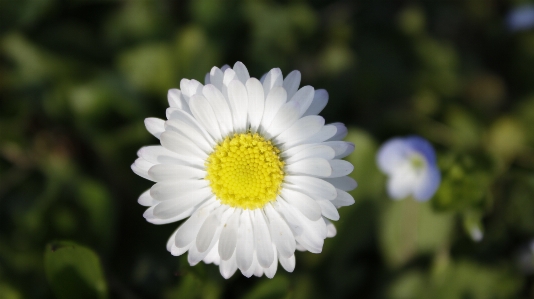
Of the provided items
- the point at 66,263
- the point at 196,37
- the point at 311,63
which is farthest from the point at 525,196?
the point at 66,263

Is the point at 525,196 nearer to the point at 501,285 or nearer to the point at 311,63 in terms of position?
the point at 501,285

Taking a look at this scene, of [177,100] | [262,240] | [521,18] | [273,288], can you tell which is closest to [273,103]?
[177,100]

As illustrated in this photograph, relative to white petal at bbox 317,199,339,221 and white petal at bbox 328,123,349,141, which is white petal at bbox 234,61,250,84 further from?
white petal at bbox 317,199,339,221

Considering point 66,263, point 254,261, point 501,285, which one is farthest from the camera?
point 501,285

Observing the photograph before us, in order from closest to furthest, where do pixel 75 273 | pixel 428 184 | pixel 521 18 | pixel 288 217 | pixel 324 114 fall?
pixel 288 217
pixel 75 273
pixel 428 184
pixel 324 114
pixel 521 18

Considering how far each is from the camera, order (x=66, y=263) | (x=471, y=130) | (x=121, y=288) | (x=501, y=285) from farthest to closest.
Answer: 1. (x=471, y=130)
2. (x=501, y=285)
3. (x=121, y=288)
4. (x=66, y=263)

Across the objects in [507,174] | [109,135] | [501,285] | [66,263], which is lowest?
[66,263]

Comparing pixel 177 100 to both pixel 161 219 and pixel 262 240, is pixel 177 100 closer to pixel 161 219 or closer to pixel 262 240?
pixel 161 219
